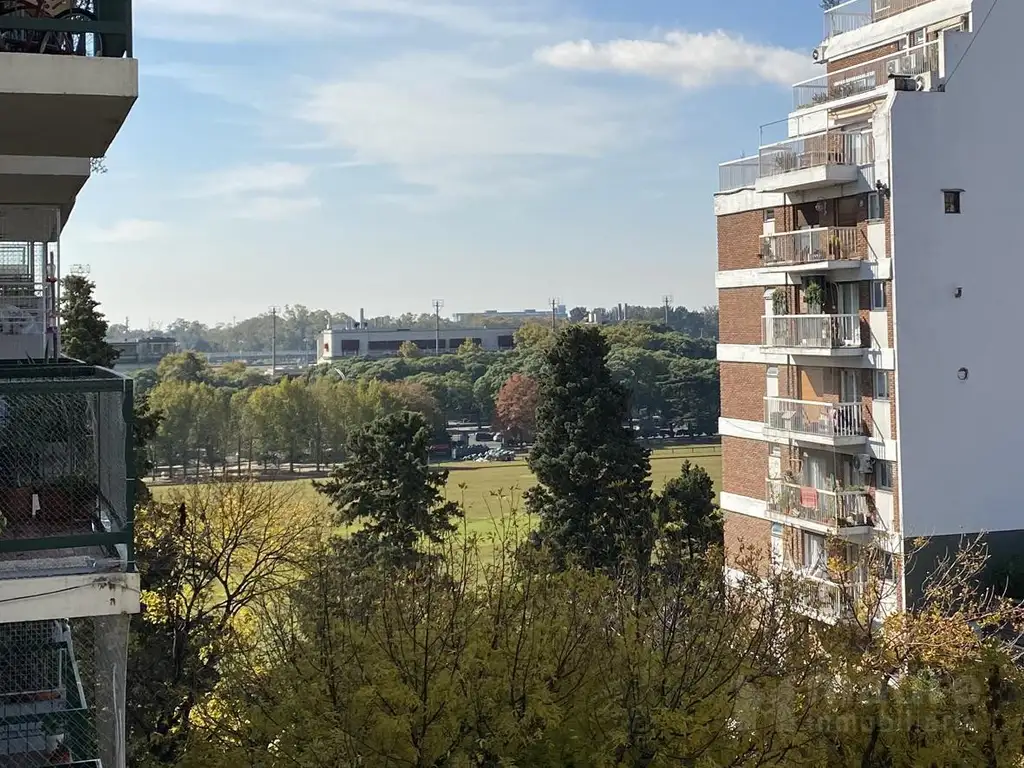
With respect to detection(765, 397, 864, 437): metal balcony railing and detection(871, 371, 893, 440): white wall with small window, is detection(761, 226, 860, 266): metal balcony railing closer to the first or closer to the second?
detection(871, 371, 893, 440): white wall with small window

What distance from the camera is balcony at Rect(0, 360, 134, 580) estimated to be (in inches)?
217

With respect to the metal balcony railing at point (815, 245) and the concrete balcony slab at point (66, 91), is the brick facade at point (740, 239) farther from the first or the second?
the concrete balcony slab at point (66, 91)

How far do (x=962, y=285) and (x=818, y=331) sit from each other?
2.66 metres

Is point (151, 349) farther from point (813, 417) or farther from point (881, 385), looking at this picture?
point (881, 385)

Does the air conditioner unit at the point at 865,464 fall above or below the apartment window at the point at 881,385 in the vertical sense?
below

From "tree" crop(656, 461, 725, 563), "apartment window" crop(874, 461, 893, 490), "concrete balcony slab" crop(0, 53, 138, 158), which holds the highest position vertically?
"concrete balcony slab" crop(0, 53, 138, 158)

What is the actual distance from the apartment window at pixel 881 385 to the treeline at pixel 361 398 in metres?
46.1

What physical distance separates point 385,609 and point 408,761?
2.11 metres

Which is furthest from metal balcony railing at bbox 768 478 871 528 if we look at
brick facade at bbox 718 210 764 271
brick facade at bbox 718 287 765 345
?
brick facade at bbox 718 210 764 271

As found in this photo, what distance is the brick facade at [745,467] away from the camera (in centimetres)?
2483

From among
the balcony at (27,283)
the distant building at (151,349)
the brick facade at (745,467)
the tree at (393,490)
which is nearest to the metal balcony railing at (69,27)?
the balcony at (27,283)

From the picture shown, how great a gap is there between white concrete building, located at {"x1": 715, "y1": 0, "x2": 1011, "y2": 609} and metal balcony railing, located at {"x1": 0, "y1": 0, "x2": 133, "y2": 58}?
15.5 metres

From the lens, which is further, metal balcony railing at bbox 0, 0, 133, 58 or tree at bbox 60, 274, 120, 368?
tree at bbox 60, 274, 120, 368

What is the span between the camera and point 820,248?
21.6 metres
